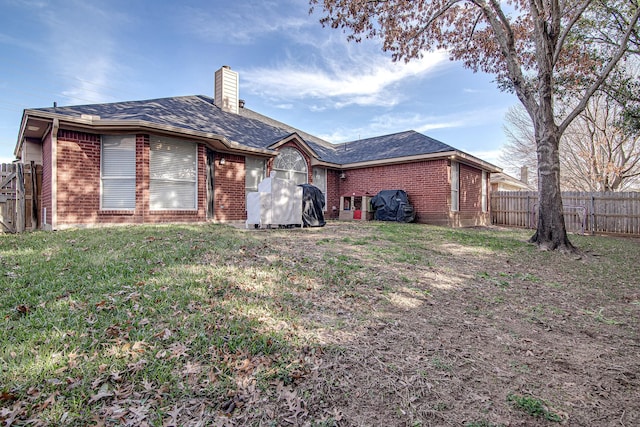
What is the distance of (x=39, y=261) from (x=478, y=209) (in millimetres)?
16333

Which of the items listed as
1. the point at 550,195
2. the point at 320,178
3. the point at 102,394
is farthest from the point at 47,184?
the point at 550,195

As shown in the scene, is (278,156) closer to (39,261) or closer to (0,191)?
(0,191)

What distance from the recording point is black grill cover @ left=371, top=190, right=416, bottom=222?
13.1 metres

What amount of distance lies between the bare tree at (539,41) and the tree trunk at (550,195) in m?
0.02

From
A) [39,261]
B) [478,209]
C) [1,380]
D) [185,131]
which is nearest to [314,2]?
[185,131]

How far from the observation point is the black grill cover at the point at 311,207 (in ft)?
31.8

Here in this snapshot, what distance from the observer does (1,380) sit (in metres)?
2.08

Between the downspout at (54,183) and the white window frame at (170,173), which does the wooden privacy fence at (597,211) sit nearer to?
the white window frame at (170,173)

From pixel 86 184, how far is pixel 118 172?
82 centimetres

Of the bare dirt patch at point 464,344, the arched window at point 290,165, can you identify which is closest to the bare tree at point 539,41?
the bare dirt patch at point 464,344

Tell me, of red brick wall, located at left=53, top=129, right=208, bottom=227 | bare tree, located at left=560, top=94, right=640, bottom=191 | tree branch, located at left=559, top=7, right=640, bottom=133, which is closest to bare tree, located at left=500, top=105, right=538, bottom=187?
bare tree, located at left=560, top=94, right=640, bottom=191

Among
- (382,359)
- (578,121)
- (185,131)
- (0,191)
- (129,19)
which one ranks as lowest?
(382,359)

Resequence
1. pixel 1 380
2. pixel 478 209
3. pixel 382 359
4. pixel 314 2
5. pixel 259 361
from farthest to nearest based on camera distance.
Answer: pixel 478 209
pixel 314 2
pixel 382 359
pixel 259 361
pixel 1 380

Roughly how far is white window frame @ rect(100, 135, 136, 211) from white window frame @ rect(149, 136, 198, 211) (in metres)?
0.47
